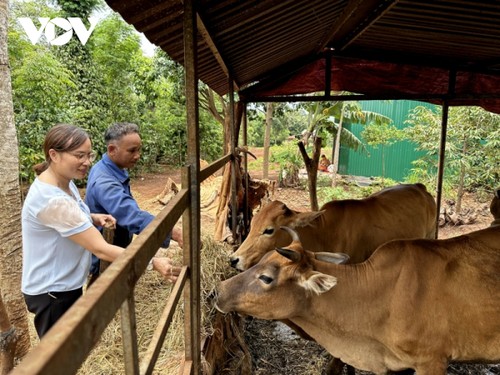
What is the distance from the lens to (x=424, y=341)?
301cm

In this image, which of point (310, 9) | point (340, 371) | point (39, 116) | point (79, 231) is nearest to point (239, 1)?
point (310, 9)

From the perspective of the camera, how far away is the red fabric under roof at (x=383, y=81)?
6004 millimetres

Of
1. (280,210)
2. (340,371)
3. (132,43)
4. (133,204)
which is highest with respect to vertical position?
(132,43)

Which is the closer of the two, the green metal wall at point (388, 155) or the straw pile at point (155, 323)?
the straw pile at point (155, 323)

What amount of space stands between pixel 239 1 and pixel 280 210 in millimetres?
2334

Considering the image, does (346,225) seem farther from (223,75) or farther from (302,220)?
(223,75)

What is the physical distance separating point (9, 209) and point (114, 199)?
1.53m

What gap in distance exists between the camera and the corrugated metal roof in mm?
2657

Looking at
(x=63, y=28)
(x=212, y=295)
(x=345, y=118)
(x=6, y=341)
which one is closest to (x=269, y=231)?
(x=212, y=295)

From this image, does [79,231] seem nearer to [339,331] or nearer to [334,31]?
[339,331]

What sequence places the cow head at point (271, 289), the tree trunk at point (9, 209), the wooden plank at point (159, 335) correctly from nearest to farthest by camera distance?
the wooden plank at point (159, 335) < the cow head at point (271, 289) < the tree trunk at point (9, 209)

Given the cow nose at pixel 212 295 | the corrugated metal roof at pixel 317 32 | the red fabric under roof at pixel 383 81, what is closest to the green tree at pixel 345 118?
the red fabric under roof at pixel 383 81

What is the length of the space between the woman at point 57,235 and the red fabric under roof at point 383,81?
4.09 metres

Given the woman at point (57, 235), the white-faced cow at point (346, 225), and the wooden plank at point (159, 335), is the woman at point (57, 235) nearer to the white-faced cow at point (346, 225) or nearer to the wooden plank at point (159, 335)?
the wooden plank at point (159, 335)
